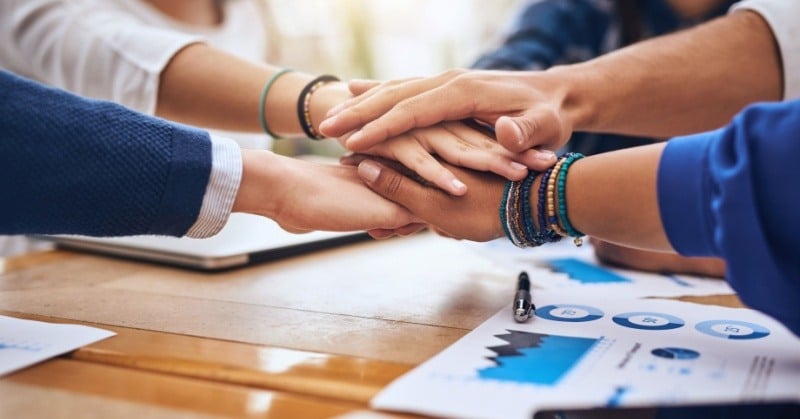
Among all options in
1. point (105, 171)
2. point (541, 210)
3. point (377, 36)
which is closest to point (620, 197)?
point (541, 210)

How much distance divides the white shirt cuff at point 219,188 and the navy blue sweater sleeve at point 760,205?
0.44 m

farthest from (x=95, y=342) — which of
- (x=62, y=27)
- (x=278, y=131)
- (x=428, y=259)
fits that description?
(x=62, y=27)

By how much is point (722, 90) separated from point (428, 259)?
1.69 feet

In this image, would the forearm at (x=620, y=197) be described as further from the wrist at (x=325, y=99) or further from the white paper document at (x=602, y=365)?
the wrist at (x=325, y=99)

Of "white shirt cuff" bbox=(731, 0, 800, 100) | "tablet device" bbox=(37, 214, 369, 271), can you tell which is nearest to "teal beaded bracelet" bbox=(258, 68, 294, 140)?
"tablet device" bbox=(37, 214, 369, 271)

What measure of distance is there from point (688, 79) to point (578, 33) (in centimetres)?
58

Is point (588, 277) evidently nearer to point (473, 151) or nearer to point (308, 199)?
point (473, 151)

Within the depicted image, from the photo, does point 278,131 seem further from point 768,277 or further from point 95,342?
point 768,277

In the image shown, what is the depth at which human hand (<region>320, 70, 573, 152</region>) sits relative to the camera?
832 millimetres

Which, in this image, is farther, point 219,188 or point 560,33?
point 560,33

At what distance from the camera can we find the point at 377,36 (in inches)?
100

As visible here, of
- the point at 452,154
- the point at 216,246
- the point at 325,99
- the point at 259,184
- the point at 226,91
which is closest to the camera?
the point at 259,184

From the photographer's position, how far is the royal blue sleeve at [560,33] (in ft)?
4.98

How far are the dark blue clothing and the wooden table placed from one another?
2.05 ft
